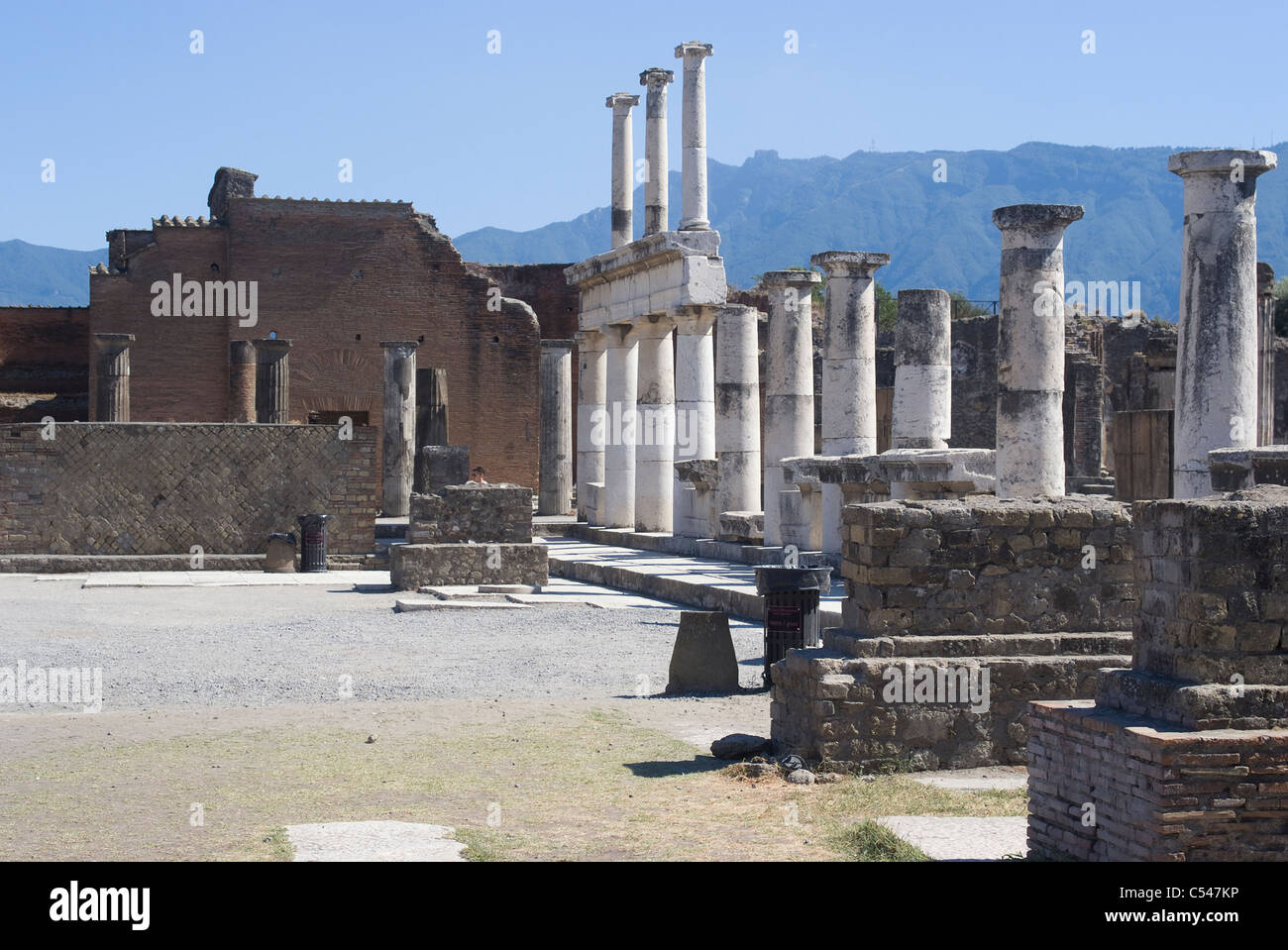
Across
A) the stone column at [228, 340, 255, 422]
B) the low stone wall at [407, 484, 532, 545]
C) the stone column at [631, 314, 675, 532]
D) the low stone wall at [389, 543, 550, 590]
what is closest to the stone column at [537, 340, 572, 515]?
the stone column at [228, 340, 255, 422]

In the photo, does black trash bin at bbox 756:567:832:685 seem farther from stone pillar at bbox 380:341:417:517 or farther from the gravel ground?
stone pillar at bbox 380:341:417:517

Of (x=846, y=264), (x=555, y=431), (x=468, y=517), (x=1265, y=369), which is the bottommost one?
(x=468, y=517)

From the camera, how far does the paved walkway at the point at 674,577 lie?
16.0 meters

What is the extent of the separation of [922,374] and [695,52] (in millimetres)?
8179

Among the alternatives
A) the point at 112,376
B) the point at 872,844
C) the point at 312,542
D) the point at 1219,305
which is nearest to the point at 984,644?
the point at 872,844

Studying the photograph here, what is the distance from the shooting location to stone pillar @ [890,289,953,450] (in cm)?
1872

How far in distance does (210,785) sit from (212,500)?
1650 centimetres

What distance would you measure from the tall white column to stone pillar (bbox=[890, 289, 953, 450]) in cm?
1082

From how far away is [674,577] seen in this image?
736 inches

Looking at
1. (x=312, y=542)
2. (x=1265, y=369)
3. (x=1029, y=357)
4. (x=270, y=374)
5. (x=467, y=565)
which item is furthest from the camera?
(x=270, y=374)

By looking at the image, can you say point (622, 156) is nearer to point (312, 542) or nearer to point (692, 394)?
point (692, 394)

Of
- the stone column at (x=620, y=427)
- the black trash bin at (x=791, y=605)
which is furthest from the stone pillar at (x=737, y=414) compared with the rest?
the black trash bin at (x=791, y=605)

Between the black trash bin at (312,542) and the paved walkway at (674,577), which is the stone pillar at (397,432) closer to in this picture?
the paved walkway at (674,577)
